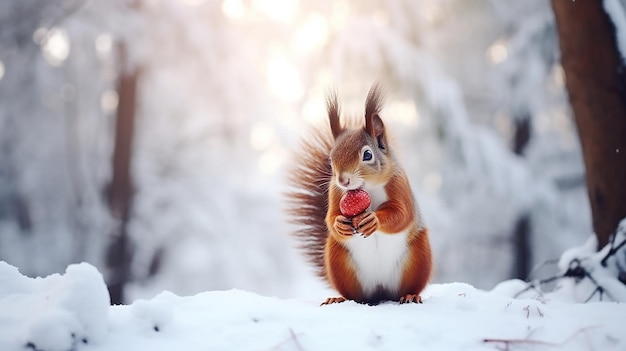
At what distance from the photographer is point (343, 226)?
4.44 feet

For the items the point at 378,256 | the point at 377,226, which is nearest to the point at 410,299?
the point at 378,256

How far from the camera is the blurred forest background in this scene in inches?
159

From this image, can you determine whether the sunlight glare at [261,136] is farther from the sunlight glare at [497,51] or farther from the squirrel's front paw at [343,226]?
the squirrel's front paw at [343,226]

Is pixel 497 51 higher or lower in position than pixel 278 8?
lower

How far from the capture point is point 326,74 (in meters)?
4.30

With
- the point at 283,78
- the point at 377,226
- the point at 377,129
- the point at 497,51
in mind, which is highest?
the point at 497,51

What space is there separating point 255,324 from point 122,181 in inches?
130

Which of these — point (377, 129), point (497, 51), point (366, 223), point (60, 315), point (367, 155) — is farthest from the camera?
point (497, 51)

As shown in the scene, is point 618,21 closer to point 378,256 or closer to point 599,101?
point 599,101

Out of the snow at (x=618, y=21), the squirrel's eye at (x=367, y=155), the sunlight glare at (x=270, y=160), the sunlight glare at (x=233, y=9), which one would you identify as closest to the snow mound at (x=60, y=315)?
the squirrel's eye at (x=367, y=155)

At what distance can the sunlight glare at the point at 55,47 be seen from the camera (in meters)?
3.93

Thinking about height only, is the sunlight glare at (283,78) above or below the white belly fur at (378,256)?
above

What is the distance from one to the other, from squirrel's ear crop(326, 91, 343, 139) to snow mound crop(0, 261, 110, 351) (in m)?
0.78

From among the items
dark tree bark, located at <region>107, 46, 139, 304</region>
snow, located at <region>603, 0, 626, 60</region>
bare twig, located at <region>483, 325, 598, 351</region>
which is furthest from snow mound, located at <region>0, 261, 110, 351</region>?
dark tree bark, located at <region>107, 46, 139, 304</region>
